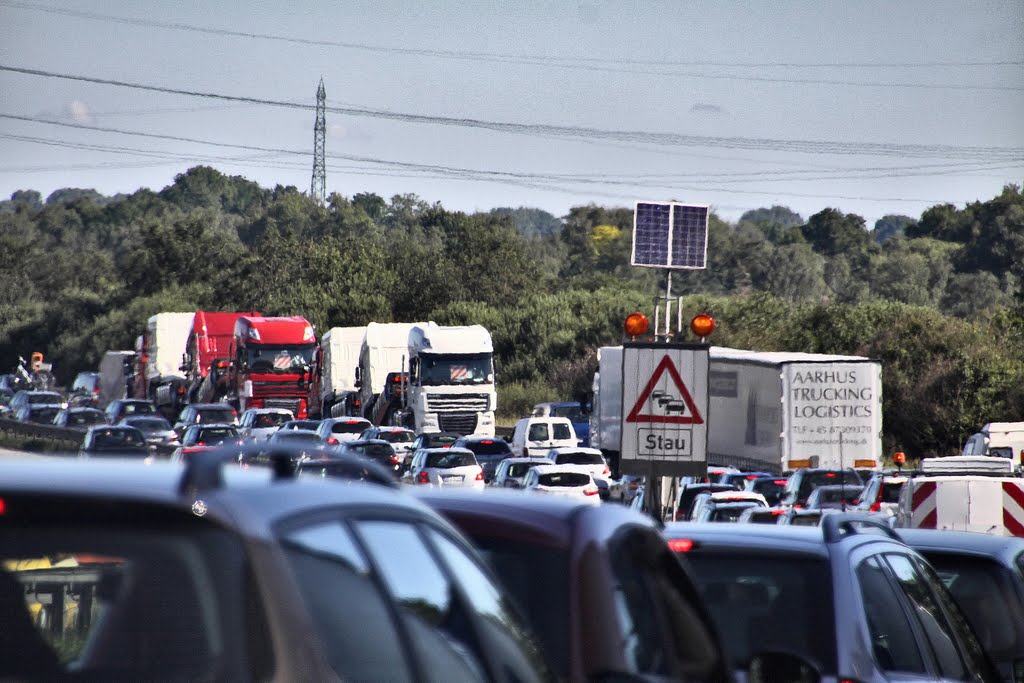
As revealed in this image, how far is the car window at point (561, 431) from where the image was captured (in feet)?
150

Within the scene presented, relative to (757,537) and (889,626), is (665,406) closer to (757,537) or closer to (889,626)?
(889,626)

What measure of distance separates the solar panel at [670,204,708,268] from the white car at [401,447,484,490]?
10.4 metres

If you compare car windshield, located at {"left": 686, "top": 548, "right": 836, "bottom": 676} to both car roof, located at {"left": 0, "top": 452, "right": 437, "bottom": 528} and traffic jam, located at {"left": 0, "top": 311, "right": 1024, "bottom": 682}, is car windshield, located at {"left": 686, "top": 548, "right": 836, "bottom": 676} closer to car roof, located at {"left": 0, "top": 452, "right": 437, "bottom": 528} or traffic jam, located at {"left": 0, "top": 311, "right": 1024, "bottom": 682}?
traffic jam, located at {"left": 0, "top": 311, "right": 1024, "bottom": 682}

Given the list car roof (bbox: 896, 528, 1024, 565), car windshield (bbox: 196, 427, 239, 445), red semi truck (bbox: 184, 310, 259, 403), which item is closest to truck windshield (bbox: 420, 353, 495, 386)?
car windshield (bbox: 196, 427, 239, 445)

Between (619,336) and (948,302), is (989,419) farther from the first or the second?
(948,302)

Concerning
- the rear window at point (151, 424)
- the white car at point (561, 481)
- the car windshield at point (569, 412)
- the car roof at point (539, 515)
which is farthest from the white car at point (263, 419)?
the car roof at point (539, 515)

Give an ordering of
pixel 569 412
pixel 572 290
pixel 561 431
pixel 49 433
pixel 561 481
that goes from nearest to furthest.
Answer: pixel 561 481 → pixel 561 431 → pixel 49 433 → pixel 569 412 → pixel 572 290

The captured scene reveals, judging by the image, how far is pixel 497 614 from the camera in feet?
13.6

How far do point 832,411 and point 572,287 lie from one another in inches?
2528

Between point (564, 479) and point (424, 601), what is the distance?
1086 inches

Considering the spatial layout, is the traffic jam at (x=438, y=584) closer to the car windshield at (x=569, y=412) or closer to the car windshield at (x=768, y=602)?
the car windshield at (x=768, y=602)

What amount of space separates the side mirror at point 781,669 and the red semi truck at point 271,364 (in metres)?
48.6

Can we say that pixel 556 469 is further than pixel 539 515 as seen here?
Yes

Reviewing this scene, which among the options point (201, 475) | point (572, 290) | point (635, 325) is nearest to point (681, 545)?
point (201, 475)
